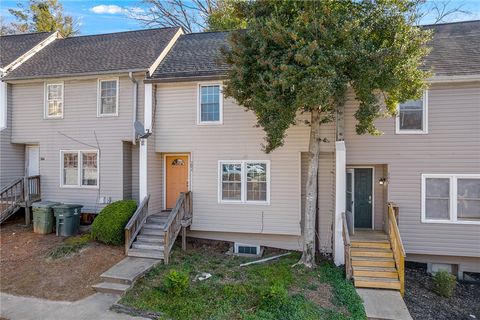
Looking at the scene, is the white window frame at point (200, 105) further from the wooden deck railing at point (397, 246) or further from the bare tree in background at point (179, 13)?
the bare tree in background at point (179, 13)

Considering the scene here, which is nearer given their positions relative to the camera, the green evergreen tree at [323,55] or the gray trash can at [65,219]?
the green evergreen tree at [323,55]

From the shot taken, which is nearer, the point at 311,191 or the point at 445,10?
the point at 311,191

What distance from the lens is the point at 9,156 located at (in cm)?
1157

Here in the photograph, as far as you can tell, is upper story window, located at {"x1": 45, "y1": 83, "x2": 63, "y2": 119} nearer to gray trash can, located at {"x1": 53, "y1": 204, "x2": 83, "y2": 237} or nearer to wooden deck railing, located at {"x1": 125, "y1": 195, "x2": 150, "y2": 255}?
gray trash can, located at {"x1": 53, "y1": 204, "x2": 83, "y2": 237}

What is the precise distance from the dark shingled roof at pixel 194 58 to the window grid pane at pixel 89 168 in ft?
12.9

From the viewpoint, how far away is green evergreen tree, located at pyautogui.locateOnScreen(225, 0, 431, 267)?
6.50 metres

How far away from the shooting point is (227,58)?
7879 mm

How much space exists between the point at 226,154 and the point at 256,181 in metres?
1.37

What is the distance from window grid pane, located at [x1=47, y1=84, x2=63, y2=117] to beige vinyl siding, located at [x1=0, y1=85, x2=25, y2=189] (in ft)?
5.54

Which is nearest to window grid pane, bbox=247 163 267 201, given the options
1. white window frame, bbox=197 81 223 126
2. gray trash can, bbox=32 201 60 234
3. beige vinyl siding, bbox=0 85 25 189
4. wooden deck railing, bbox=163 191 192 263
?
white window frame, bbox=197 81 223 126

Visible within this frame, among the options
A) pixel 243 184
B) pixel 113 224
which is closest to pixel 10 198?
pixel 113 224

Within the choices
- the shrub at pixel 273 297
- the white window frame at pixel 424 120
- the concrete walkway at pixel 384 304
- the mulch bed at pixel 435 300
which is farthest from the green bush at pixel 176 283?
the white window frame at pixel 424 120

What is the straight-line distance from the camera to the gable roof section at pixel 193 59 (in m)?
10.1

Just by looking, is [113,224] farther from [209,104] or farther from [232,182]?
[209,104]
